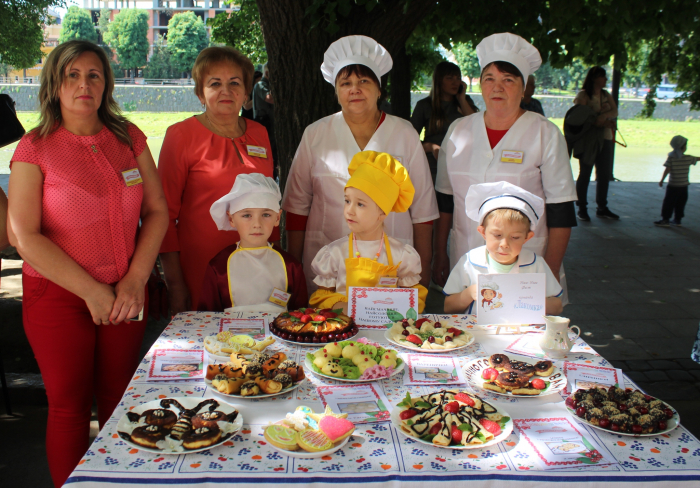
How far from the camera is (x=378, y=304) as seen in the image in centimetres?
250

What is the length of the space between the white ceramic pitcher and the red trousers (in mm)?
1673

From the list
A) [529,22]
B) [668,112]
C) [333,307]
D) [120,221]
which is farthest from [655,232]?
[668,112]

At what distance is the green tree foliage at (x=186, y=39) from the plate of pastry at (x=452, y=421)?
194 ft

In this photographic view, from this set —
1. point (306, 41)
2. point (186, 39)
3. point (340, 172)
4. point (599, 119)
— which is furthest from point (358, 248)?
point (186, 39)

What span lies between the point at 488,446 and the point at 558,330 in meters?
0.78

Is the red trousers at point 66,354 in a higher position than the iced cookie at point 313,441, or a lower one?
lower

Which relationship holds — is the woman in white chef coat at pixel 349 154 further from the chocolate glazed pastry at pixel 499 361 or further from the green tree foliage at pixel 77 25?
the green tree foliage at pixel 77 25

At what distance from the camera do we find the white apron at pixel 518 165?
292 centimetres

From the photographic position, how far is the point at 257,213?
2627 mm

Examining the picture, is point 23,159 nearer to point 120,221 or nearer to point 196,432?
point 120,221

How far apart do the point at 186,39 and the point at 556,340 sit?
2482 inches

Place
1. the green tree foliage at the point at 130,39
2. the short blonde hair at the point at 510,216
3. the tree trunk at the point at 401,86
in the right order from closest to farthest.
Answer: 1. the short blonde hair at the point at 510,216
2. the tree trunk at the point at 401,86
3. the green tree foliage at the point at 130,39

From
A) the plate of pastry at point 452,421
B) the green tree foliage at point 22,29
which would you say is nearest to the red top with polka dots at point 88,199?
the plate of pastry at point 452,421

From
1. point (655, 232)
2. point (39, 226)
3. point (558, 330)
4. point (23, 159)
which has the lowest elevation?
point (655, 232)
